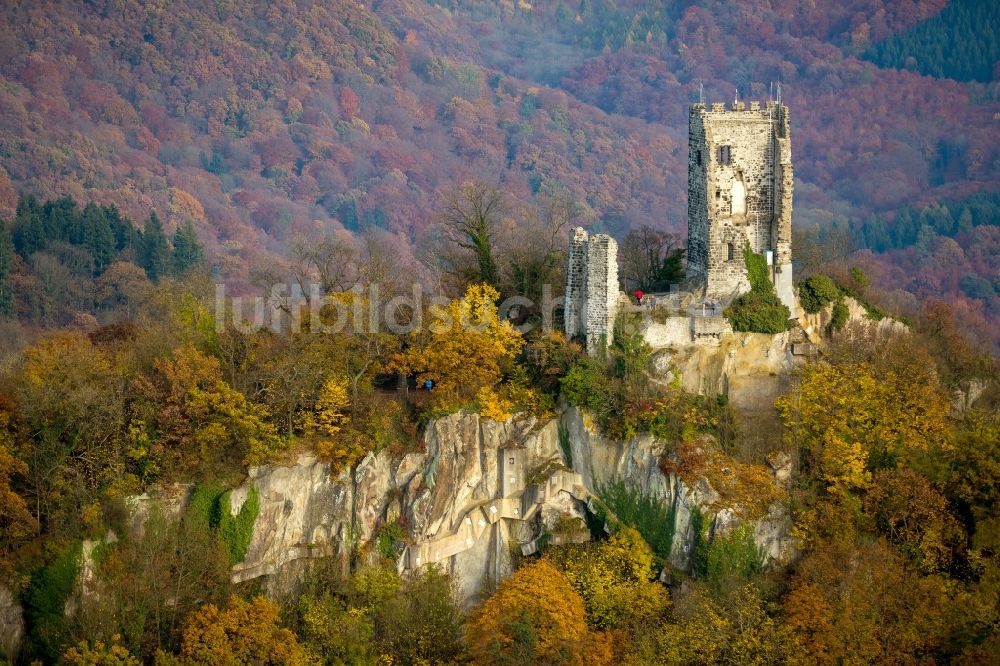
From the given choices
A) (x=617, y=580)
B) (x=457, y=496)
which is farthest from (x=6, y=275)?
(x=617, y=580)

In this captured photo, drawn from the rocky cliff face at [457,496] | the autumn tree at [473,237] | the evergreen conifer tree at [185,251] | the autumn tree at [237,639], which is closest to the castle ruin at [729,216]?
the rocky cliff face at [457,496]

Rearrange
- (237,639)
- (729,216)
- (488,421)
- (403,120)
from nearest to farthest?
(237,639), (488,421), (729,216), (403,120)

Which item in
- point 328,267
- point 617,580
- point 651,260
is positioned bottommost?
point 617,580

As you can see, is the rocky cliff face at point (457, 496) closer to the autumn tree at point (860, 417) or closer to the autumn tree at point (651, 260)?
the autumn tree at point (860, 417)

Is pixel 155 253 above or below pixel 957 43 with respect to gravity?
below

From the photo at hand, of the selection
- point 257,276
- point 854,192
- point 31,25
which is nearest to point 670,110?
point 854,192

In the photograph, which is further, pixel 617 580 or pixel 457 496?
pixel 457 496

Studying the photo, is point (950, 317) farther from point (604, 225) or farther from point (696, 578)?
point (604, 225)

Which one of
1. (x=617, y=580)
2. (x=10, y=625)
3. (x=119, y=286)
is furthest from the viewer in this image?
(x=119, y=286)

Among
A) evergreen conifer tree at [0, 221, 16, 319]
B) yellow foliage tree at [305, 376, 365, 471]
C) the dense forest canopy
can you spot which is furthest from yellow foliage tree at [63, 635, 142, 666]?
evergreen conifer tree at [0, 221, 16, 319]

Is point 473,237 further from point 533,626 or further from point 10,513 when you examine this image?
point 10,513
